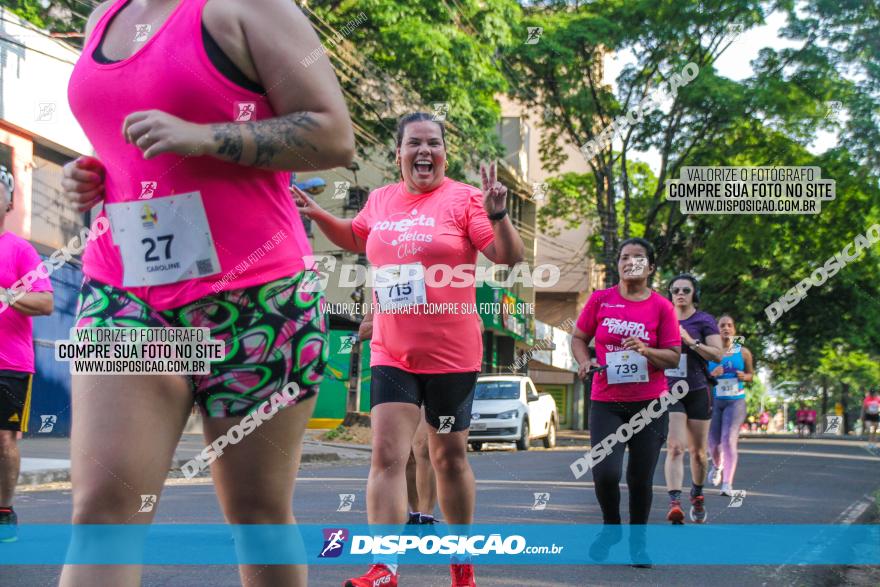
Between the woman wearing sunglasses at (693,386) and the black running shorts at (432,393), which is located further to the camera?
the woman wearing sunglasses at (693,386)

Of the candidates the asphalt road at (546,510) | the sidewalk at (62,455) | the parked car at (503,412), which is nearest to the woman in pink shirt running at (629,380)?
the asphalt road at (546,510)

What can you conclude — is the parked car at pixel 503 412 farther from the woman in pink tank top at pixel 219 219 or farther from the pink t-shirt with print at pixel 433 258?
the woman in pink tank top at pixel 219 219

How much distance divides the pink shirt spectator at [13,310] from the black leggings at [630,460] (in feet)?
10.3

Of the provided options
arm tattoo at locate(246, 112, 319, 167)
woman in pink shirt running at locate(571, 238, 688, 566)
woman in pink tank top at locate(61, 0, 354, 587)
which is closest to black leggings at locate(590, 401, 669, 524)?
woman in pink shirt running at locate(571, 238, 688, 566)

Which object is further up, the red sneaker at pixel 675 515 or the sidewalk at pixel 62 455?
the sidewalk at pixel 62 455

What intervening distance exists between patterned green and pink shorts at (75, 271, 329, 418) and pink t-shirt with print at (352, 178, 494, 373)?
2.42 m

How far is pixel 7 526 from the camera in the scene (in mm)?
6566

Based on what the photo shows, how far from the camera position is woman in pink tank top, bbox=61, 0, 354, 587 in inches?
107

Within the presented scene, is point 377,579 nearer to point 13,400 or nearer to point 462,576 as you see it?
point 462,576

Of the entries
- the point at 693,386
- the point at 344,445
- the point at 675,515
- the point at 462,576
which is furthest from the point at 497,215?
the point at 344,445

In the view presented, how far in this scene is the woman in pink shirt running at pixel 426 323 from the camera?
16.7 feet

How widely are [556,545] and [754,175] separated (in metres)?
20.6

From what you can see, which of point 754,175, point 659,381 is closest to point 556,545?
point 659,381

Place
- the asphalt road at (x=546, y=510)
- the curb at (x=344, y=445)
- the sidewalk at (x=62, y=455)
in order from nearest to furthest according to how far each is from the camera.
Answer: the asphalt road at (x=546, y=510)
the sidewalk at (x=62, y=455)
the curb at (x=344, y=445)
